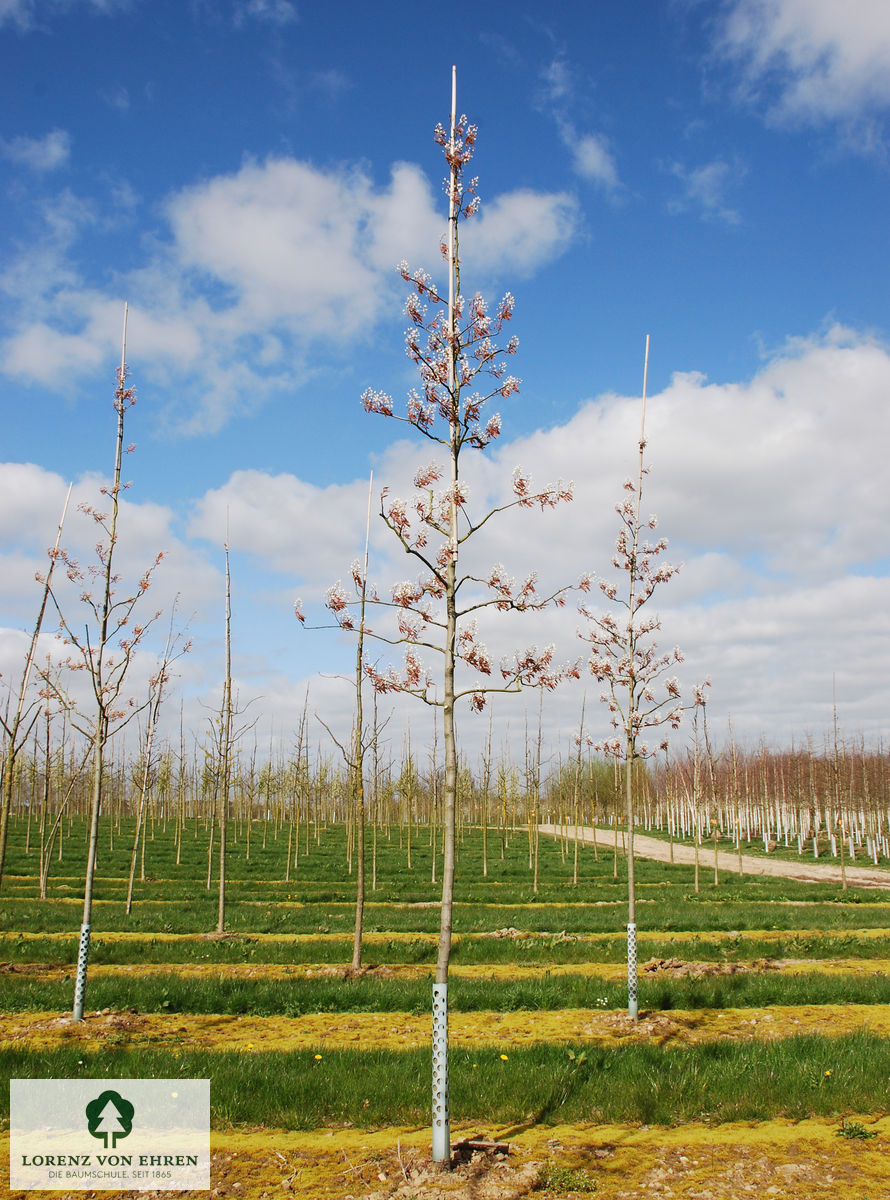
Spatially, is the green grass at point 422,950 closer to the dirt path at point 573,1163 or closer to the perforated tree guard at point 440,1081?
the dirt path at point 573,1163

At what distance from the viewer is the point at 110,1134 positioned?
5680 mm

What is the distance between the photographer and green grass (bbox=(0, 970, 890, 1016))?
Result: 9734 millimetres

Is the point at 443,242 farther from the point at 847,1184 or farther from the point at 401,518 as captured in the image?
the point at 847,1184

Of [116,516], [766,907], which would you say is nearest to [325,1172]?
[116,516]

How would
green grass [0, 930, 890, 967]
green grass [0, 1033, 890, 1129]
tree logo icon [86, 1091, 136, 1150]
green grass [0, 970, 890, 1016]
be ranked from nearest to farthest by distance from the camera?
tree logo icon [86, 1091, 136, 1150] → green grass [0, 1033, 890, 1129] → green grass [0, 970, 890, 1016] → green grass [0, 930, 890, 967]

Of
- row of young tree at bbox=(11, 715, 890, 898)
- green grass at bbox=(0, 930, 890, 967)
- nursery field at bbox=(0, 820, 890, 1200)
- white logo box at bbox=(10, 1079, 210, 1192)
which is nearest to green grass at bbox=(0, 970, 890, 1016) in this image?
nursery field at bbox=(0, 820, 890, 1200)

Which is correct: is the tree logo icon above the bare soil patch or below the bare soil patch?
above

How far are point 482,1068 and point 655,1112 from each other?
1555mm

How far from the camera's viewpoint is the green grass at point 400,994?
9.73 metres

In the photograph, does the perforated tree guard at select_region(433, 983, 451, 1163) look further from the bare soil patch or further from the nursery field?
the bare soil patch

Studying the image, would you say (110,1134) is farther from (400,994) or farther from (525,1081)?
(400,994)

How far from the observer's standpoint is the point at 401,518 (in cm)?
568

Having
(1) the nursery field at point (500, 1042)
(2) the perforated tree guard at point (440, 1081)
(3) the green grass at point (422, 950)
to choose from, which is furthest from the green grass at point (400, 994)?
(2) the perforated tree guard at point (440, 1081)

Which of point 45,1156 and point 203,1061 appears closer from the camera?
point 45,1156
